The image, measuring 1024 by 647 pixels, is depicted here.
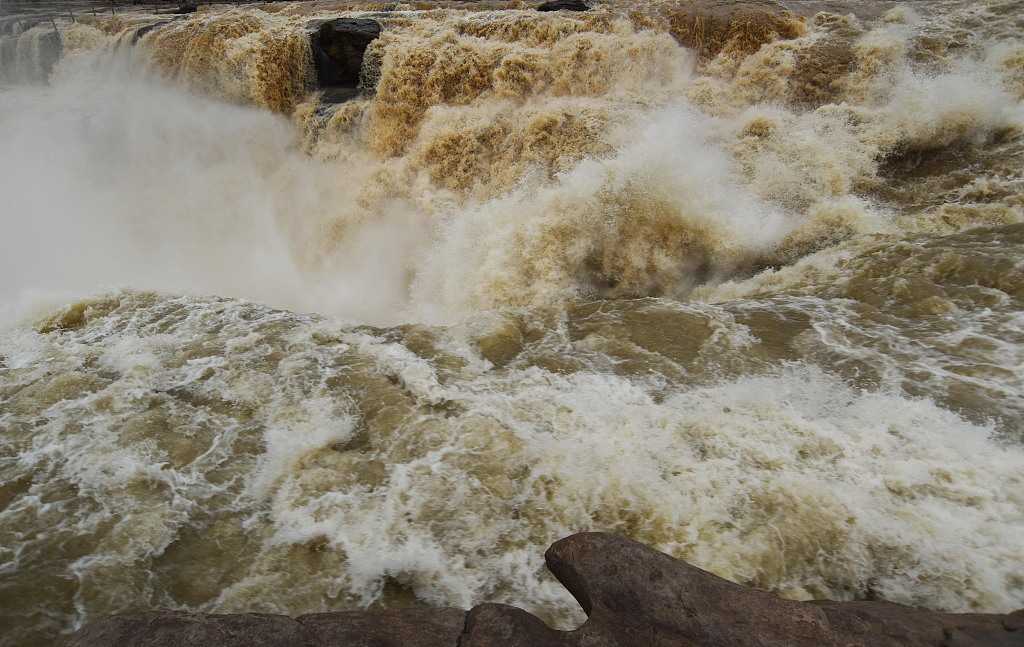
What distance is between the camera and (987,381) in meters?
3.40

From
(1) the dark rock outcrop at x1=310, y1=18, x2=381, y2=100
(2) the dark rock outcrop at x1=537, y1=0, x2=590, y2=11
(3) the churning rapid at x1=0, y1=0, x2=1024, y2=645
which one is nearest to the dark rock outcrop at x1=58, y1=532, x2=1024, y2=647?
(3) the churning rapid at x1=0, y1=0, x2=1024, y2=645

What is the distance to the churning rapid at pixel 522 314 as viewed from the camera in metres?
2.64

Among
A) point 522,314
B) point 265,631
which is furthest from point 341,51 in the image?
point 265,631

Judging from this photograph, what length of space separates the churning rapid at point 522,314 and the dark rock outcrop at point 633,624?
58 centimetres

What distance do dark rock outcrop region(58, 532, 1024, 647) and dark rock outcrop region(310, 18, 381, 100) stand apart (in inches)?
370

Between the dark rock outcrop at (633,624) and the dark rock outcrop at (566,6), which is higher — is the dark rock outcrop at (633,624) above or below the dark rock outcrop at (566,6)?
below

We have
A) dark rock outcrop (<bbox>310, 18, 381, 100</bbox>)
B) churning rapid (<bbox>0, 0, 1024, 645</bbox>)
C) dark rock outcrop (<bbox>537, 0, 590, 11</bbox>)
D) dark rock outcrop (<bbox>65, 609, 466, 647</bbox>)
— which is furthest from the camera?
dark rock outcrop (<bbox>537, 0, 590, 11</bbox>)

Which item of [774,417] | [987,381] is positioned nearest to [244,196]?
[774,417]

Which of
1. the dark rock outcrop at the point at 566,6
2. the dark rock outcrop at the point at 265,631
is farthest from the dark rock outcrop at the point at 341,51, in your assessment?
the dark rock outcrop at the point at 265,631

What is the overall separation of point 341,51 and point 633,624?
10341 mm

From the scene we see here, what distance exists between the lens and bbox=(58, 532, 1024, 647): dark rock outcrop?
1.73 m

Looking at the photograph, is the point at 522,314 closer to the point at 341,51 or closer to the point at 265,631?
the point at 265,631

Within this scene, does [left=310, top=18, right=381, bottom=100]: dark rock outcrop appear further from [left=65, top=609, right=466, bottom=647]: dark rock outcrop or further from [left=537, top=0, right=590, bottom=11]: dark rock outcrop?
[left=65, top=609, right=466, bottom=647]: dark rock outcrop

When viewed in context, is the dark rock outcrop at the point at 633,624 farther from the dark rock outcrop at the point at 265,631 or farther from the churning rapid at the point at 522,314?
the churning rapid at the point at 522,314
